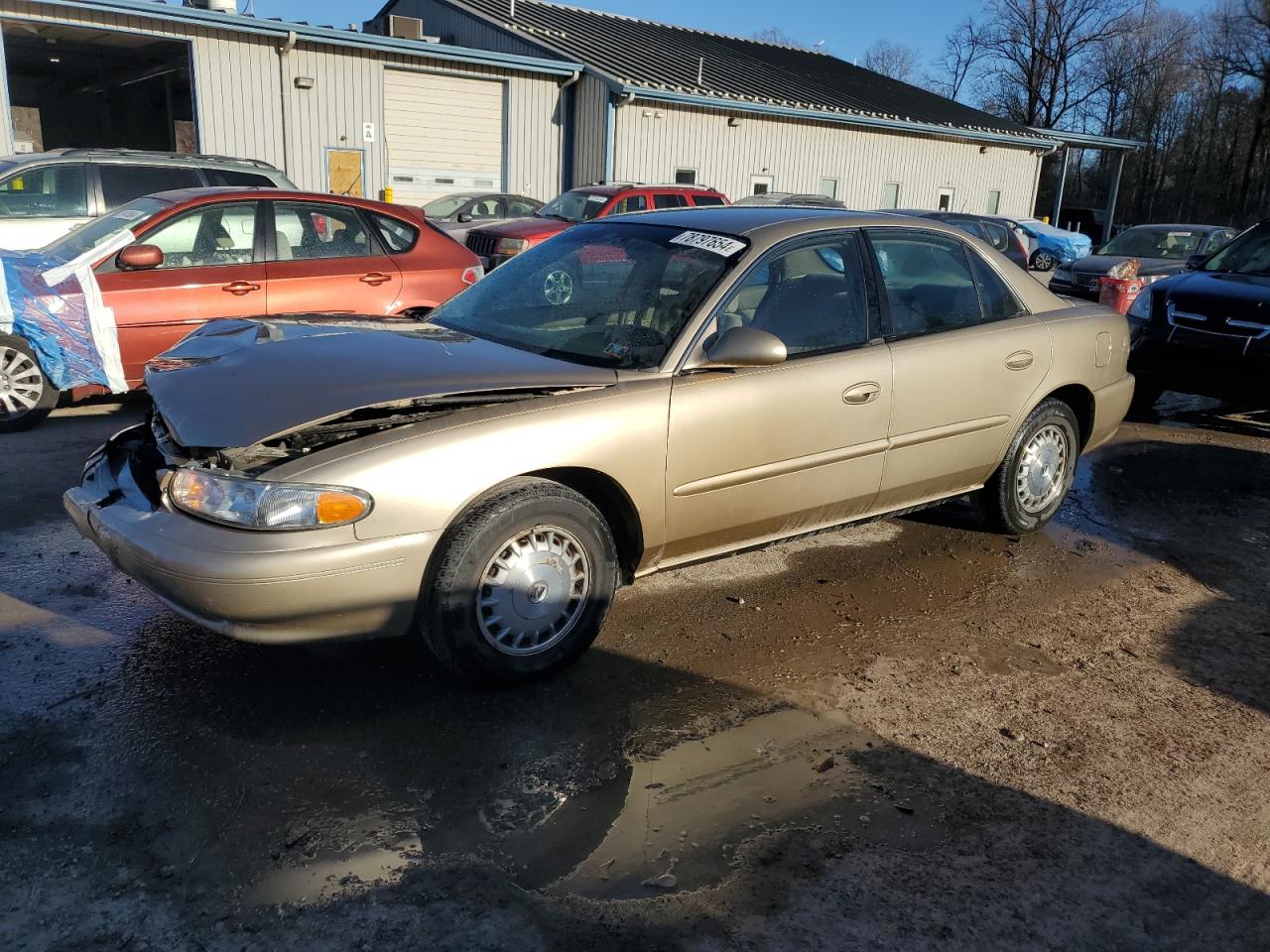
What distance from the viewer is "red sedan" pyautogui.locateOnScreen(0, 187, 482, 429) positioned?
6.80 m

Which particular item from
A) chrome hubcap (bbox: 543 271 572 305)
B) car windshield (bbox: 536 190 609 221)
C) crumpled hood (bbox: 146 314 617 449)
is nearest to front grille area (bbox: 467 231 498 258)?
car windshield (bbox: 536 190 609 221)

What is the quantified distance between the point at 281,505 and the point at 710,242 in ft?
6.89

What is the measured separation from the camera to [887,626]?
14.5 feet

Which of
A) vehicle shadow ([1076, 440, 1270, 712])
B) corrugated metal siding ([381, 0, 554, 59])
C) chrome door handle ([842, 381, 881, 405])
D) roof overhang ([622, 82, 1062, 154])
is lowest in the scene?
vehicle shadow ([1076, 440, 1270, 712])

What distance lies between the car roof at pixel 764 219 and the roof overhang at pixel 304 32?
1416 centimetres

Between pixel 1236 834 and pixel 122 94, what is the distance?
98.9ft

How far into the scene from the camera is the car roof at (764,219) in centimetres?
436

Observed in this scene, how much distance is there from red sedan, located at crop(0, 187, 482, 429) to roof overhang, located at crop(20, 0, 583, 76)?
10.1 m

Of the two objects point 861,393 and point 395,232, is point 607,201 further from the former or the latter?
point 861,393

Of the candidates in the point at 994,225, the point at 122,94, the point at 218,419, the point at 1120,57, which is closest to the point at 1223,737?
the point at 218,419

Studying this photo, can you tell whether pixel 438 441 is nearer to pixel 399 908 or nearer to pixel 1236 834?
pixel 399 908

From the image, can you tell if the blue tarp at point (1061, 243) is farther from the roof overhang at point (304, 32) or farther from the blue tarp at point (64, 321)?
the blue tarp at point (64, 321)

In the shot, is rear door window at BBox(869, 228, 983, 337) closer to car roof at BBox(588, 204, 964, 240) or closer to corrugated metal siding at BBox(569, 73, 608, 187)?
car roof at BBox(588, 204, 964, 240)

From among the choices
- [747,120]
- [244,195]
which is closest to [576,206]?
[244,195]
